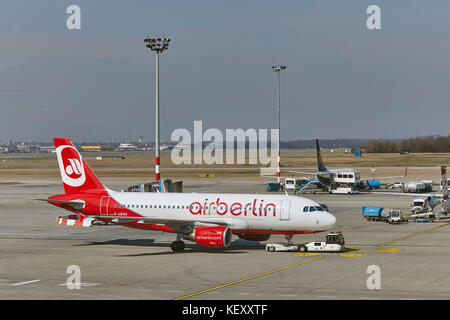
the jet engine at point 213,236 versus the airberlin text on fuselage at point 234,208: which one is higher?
the airberlin text on fuselage at point 234,208

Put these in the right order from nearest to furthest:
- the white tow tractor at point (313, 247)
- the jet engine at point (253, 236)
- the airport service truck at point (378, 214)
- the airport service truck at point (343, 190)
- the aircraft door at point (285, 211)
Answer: the aircraft door at point (285, 211) → the white tow tractor at point (313, 247) → the jet engine at point (253, 236) → the airport service truck at point (378, 214) → the airport service truck at point (343, 190)

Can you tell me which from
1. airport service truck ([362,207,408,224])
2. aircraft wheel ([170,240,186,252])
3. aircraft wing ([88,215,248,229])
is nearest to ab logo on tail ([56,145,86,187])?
aircraft wing ([88,215,248,229])

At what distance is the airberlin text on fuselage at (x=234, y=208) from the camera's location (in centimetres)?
4669

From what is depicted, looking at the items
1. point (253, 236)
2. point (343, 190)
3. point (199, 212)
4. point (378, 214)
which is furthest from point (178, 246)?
point (343, 190)

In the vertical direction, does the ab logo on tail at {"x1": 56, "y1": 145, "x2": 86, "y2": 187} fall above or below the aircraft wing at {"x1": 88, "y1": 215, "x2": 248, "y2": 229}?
above

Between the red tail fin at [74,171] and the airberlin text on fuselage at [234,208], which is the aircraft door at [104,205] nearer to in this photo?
the red tail fin at [74,171]

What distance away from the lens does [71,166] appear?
5194 cm

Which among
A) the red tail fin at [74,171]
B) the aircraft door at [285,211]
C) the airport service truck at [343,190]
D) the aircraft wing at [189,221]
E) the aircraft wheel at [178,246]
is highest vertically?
the red tail fin at [74,171]

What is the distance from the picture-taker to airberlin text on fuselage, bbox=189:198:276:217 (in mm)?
46688

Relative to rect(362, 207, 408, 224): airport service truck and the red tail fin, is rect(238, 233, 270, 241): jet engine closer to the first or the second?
the red tail fin

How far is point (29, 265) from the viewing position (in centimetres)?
4156

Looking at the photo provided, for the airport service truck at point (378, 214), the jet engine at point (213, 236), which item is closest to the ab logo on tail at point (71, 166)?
the jet engine at point (213, 236)

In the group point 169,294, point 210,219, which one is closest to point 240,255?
point 210,219
